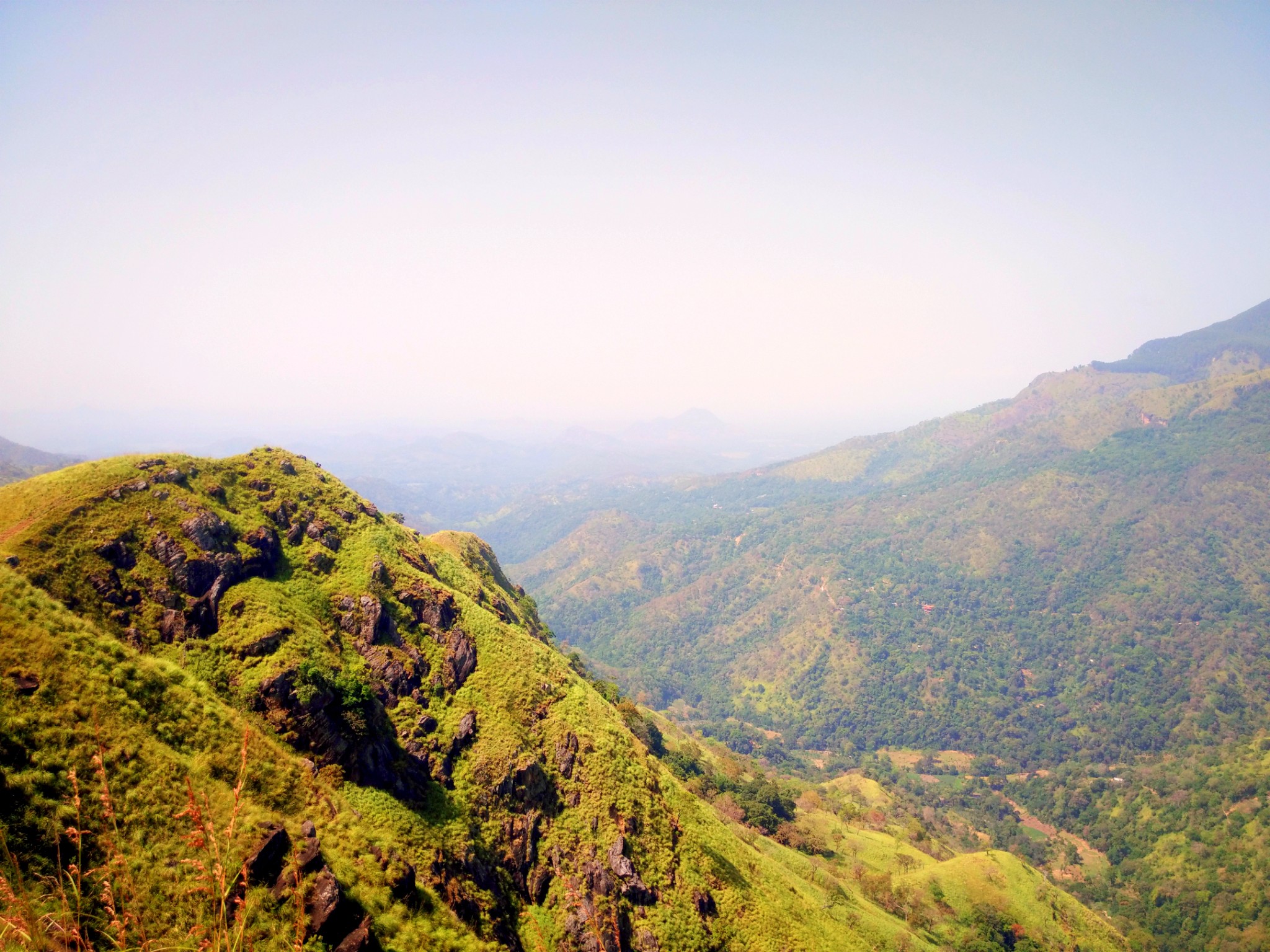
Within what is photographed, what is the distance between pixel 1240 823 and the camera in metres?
115

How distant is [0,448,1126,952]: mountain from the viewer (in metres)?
13.7

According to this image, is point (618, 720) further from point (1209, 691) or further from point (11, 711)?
point (1209, 691)

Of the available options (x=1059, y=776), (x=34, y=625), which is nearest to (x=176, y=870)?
(x=34, y=625)

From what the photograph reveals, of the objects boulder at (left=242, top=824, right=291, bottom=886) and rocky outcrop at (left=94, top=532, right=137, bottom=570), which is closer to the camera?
boulder at (left=242, top=824, right=291, bottom=886)

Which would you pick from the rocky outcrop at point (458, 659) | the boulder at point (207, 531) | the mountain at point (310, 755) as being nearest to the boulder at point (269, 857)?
the mountain at point (310, 755)

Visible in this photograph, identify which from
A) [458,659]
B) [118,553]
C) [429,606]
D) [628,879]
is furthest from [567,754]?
[118,553]

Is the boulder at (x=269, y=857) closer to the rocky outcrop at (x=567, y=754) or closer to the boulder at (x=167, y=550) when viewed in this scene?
the boulder at (x=167, y=550)

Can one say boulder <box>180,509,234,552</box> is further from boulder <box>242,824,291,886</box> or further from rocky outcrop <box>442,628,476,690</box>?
boulder <box>242,824,291,886</box>

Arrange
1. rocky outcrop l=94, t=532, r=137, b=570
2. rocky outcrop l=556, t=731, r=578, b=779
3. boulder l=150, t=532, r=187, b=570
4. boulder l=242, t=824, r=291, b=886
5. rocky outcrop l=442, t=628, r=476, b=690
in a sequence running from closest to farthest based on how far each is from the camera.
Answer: boulder l=242, t=824, r=291, b=886, rocky outcrop l=94, t=532, r=137, b=570, boulder l=150, t=532, r=187, b=570, rocky outcrop l=556, t=731, r=578, b=779, rocky outcrop l=442, t=628, r=476, b=690

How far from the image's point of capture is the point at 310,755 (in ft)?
83.7

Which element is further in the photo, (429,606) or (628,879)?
(429,606)

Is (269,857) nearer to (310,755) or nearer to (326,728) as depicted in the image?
(310,755)

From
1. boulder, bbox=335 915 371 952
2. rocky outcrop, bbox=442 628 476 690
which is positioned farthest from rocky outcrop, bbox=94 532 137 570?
boulder, bbox=335 915 371 952

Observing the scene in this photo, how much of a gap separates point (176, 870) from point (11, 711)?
6.66 meters
